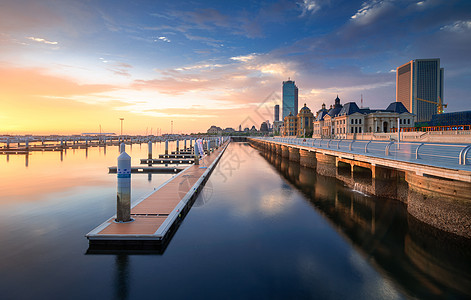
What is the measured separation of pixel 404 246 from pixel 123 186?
13.2 metres

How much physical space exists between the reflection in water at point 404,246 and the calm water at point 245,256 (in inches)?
1.7

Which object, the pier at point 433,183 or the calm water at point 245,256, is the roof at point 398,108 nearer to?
the pier at point 433,183

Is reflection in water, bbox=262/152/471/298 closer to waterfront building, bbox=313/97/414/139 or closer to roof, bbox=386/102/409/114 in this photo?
waterfront building, bbox=313/97/414/139

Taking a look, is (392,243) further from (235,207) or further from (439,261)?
(235,207)

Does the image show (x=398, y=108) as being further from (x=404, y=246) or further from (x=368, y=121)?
(x=404, y=246)

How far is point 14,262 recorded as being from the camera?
34.2ft

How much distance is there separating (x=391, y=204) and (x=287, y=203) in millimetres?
7349

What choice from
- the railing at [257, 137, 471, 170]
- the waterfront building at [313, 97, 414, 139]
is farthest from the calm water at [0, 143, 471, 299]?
the waterfront building at [313, 97, 414, 139]

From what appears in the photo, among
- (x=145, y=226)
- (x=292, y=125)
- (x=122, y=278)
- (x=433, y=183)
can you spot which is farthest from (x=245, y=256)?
(x=292, y=125)

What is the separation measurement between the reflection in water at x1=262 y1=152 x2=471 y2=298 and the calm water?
42 millimetres

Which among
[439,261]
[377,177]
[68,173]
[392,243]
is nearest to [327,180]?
[377,177]

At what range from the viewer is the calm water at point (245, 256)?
8.92 m

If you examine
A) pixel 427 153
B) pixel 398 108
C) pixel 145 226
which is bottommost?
pixel 145 226

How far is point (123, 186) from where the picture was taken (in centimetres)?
1148
